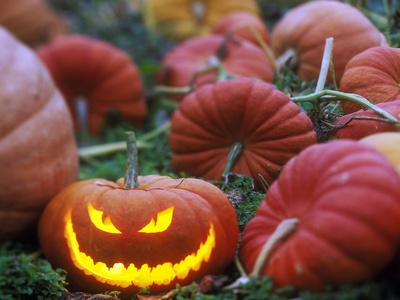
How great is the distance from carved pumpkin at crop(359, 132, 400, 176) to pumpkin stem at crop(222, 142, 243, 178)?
0.69m

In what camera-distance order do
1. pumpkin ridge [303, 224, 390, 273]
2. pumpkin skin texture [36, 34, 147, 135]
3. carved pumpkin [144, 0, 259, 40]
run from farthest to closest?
1. carved pumpkin [144, 0, 259, 40]
2. pumpkin skin texture [36, 34, 147, 135]
3. pumpkin ridge [303, 224, 390, 273]

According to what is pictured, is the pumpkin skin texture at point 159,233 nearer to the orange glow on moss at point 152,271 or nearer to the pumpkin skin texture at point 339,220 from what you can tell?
the orange glow on moss at point 152,271

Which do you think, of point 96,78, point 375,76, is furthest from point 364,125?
point 96,78

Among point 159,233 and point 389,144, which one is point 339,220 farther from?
point 159,233

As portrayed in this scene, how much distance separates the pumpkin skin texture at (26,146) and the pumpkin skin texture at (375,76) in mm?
1233

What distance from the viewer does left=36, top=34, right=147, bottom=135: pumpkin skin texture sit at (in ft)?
12.0

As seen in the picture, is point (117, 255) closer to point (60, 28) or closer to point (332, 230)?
→ point (332, 230)

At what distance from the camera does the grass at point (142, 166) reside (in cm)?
148

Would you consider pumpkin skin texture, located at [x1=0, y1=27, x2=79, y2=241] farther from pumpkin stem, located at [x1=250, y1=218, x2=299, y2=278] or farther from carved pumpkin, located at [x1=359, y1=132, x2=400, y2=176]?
carved pumpkin, located at [x1=359, y1=132, x2=400, y2=176]

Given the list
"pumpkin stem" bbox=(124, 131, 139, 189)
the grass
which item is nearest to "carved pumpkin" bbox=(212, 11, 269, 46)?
the grass

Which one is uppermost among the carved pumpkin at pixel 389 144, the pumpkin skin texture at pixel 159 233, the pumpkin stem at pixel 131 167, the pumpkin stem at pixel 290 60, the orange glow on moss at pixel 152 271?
the carved pumpkin at pixel 389 144

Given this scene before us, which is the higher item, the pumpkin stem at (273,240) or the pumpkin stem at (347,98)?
the pumpkin stem at (347,98)

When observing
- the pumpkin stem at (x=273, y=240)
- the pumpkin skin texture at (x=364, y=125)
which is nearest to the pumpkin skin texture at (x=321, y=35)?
the pumpkin skin texture at (x=364, y=125)

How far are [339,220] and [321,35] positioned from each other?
150 centimetres
